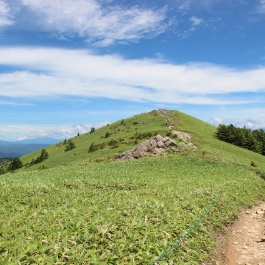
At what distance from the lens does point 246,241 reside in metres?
12.2

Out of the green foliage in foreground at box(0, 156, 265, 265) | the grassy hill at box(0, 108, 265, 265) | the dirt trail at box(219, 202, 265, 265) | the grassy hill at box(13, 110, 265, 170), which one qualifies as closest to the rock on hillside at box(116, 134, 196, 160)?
the grassy hill at box(13, 110, 265, 170)

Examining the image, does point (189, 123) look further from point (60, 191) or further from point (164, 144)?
point (60, 191)

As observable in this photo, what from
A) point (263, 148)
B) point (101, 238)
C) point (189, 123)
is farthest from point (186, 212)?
point (263, 148)

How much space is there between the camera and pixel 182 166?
112ft

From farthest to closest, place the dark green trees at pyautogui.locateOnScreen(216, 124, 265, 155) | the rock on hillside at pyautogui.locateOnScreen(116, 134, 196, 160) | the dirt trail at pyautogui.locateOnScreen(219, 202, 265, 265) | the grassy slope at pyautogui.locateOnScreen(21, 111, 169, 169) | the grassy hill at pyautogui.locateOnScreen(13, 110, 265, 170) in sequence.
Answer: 1. the dark green trees at pyautogui.locateOnScreen(216, 124, 265, 155)
2. the grassy slope at pyautogui.locateOnScreen(21, 111, 169, 169)
3. the grassy hill at pyautogui.locateOnScreen(13, 110, 265, 170)
4. the rock on hillside at pyautogui.locateOnScreen(116, 134, 196, 160)
5. the dirt trail at pyautogui.locateOnScreen(219, 202, 265, 265)

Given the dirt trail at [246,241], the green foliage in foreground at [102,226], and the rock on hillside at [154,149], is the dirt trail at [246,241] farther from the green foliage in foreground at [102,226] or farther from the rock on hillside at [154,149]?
the rock on hillside at [154,149]

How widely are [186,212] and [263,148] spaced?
68.7m

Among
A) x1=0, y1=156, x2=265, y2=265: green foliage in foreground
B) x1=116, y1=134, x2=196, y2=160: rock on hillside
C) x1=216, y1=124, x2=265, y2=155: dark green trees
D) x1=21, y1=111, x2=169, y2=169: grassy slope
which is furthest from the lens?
x1=216, y1=124, x2=265, y2=155: dark green trees

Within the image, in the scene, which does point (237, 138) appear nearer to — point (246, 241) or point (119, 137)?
point (119, 137)

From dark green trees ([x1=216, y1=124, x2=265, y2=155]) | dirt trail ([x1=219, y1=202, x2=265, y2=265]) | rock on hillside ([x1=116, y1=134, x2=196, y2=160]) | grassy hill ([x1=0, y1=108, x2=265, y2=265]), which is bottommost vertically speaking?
dirt trail ([x1=219, y1=202, x2=265, y2=265])

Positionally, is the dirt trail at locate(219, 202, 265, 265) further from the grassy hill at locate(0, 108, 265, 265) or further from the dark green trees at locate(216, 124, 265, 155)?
the dark green trees at locate(216, 124, 265, 155)

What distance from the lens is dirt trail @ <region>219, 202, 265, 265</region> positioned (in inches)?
408

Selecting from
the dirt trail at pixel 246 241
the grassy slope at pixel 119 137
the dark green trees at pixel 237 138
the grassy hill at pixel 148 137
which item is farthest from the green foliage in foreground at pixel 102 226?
the dark green trees at pixel 237 138

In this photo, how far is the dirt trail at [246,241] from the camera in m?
10.4
